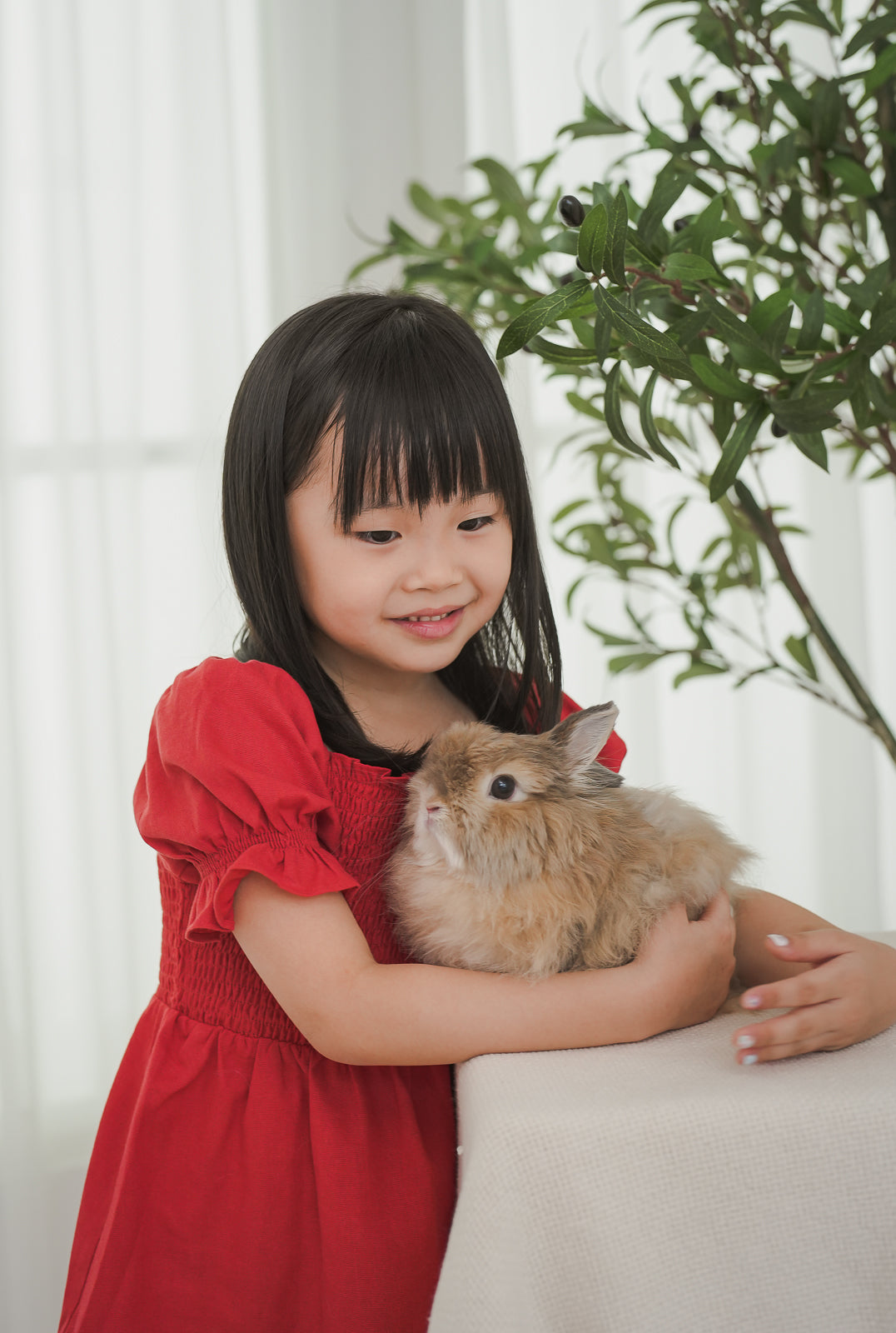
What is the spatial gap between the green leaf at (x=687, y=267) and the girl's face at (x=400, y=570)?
0.85ft

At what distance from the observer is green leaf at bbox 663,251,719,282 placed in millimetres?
816

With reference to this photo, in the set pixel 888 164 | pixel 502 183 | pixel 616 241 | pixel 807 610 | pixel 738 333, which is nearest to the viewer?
pixel 616 241

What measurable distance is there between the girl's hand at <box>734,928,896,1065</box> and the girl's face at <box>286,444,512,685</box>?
0.41 metres

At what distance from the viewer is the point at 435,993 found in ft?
2.62

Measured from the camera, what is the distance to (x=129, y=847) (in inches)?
79.1

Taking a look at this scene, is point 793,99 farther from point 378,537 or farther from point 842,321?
point 378,537

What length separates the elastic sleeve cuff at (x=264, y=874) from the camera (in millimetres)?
802

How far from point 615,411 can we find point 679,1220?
24.5 inches

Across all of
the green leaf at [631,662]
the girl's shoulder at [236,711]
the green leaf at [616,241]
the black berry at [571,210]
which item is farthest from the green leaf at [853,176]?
the girl's shoulder at [236,711]

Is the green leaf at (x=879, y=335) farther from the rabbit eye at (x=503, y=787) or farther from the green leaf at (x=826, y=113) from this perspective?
the rabbit eye at (x=503, y=787)

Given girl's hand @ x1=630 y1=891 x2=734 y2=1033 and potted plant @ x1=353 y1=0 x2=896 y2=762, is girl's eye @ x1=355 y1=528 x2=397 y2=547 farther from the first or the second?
girl's hand @ x1=630 y1=891 x2=734 y2=1033

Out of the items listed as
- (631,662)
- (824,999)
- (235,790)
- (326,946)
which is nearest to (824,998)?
(824,999)

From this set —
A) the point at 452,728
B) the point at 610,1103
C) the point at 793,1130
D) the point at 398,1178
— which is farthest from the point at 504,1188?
the point at 452,728

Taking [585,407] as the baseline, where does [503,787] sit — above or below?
below
